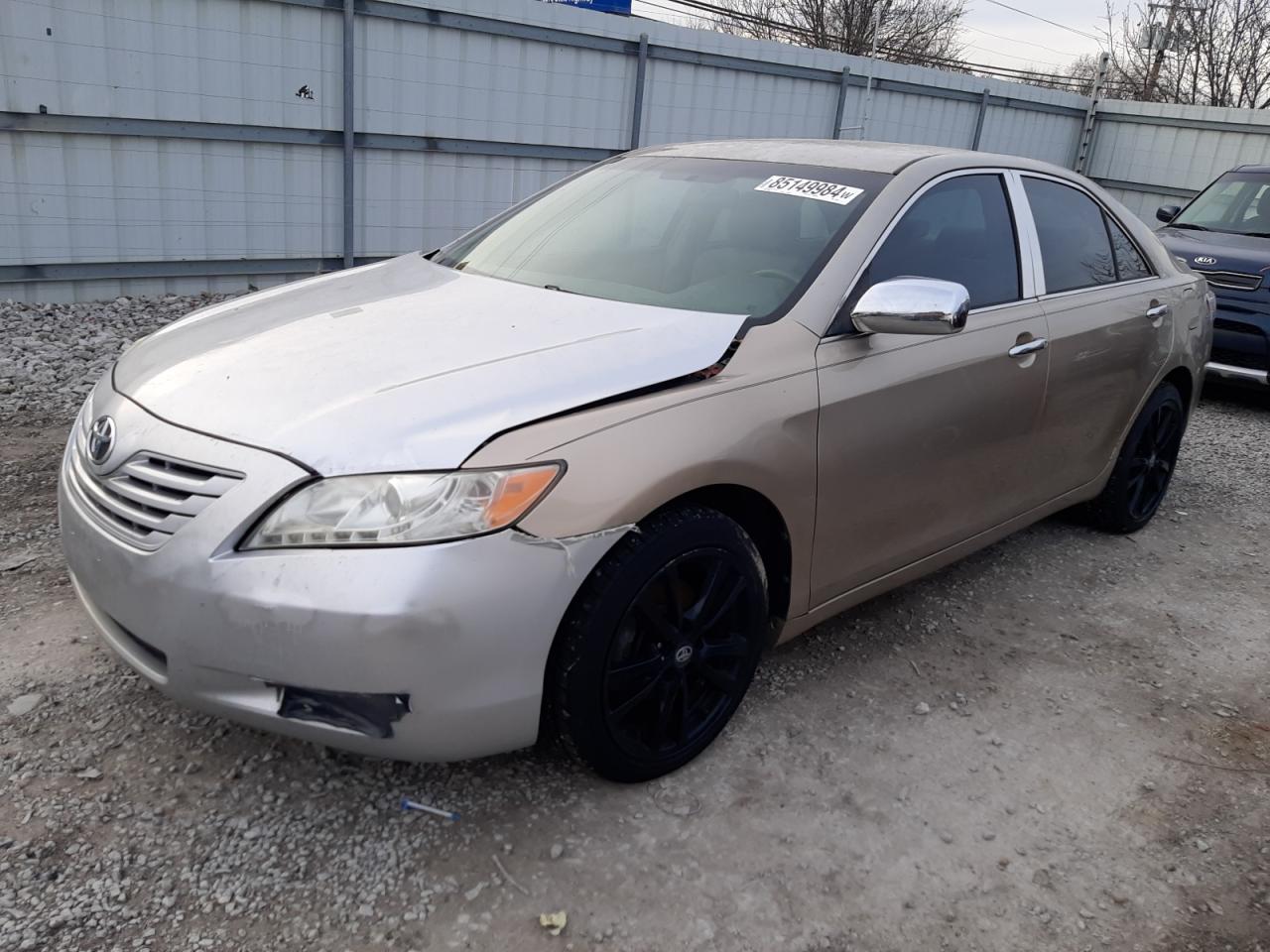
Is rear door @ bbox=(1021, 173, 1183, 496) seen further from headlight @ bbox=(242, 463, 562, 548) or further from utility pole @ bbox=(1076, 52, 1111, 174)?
utility pole @ bbox=(1076, 52, 1111, 174)

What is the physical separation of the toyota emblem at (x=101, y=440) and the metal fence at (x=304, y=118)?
5277 millimetres

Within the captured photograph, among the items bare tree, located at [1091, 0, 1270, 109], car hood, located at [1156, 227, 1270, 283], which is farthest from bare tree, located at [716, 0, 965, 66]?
car hood, located at [1156, 227, 1270, 283]

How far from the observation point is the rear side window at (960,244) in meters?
3.16

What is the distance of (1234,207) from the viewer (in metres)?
8.27

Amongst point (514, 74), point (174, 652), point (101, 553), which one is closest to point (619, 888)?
point (174, 652)

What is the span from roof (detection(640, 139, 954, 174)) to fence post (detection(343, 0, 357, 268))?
5060mm

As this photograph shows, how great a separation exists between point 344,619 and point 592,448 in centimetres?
65

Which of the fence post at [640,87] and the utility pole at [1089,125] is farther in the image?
the utility pole at [1089,125]

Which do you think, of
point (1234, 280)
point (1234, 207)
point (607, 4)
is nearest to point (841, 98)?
point (607, 4)

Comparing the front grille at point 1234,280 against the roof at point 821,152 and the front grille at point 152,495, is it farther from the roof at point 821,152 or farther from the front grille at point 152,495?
the front grille at point 152,495

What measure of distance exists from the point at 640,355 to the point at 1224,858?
195 centimetres

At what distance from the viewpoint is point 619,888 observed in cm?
234

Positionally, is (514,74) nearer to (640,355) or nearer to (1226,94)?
(640,355)

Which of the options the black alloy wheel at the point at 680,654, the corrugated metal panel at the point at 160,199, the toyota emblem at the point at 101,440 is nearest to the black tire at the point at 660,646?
the black alloy wheel at the point at 680,654
